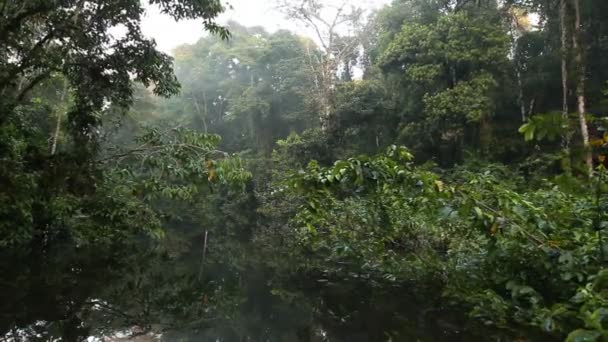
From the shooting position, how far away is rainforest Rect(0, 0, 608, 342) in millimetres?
3375

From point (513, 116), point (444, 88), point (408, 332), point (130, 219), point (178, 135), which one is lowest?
point (408, 332)

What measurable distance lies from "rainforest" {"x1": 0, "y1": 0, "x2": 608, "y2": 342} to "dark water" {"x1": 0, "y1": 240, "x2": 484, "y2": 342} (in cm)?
4

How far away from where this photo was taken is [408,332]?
483cm

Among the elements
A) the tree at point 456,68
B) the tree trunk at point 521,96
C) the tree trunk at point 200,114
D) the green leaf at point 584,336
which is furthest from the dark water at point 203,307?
the tree trunk at point 200,114

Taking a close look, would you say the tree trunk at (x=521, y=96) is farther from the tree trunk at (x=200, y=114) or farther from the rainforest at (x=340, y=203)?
the tree trunk at (x=200, y=114)

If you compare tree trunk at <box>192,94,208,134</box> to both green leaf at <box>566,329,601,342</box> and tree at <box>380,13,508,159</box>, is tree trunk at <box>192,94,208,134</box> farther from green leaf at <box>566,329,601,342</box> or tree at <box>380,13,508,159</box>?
green leaf at <box>566,329,601,342</box>

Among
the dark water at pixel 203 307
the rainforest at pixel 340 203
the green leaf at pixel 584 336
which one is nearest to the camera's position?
the green leaf at pixel 584 336

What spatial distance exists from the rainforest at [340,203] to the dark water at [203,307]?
1.8 inches

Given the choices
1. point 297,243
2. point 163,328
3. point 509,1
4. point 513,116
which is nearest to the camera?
point 163,328

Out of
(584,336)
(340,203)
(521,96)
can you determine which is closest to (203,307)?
(340,203)

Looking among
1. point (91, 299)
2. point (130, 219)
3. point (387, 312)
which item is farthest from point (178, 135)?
point (387, 312)

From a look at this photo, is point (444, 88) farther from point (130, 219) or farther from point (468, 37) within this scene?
point (130, 219)

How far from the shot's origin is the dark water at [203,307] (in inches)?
200

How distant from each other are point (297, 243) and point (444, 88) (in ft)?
25.6
